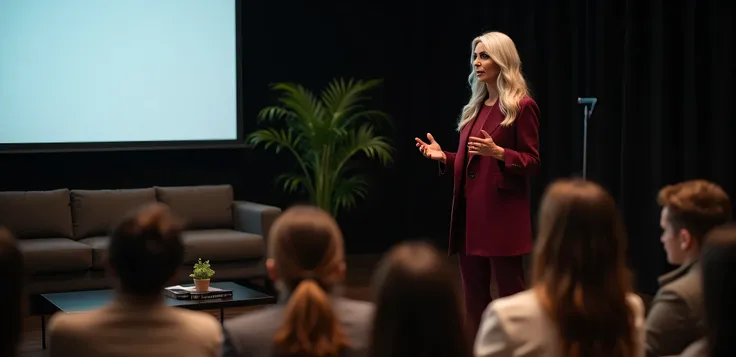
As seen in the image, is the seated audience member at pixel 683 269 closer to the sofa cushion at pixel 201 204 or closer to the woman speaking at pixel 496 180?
the woman speaking at pixel 496 180

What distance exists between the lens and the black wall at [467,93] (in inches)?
246

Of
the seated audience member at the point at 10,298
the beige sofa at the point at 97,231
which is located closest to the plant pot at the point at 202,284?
the beige sofa at the point at 97,231

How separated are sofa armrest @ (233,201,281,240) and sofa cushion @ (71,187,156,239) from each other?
710mm

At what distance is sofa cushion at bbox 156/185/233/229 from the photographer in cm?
724

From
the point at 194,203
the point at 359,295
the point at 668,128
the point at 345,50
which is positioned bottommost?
the point at 359,295

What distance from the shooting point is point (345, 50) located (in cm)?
862

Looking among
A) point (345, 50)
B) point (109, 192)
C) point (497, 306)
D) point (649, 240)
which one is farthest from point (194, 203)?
point (497, 306)

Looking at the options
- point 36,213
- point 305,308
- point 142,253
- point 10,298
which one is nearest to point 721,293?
point 305,308

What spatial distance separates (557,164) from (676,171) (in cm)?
119

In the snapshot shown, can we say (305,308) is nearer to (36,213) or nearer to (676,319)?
(676,319)

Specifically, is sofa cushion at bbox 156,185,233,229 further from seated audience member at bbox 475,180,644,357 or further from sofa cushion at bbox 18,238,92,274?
seated audience member at bbox 475,180,644,357

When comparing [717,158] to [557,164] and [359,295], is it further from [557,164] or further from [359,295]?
[359,295]

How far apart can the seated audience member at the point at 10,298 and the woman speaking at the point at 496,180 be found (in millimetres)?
2657

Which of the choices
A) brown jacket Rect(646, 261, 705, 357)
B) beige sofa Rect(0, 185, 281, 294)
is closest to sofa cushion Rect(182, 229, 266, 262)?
beige sofa Rect(0, 185, 281, 294)
